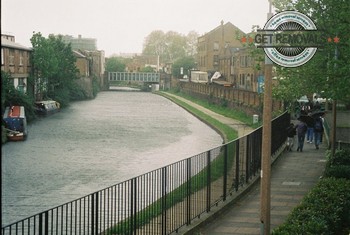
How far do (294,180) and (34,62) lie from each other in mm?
49626

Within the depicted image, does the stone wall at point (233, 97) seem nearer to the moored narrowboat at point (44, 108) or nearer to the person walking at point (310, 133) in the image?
the person walking at point (310, 133)

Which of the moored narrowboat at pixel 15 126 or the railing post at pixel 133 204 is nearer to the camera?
the railing post at pixel 133 204

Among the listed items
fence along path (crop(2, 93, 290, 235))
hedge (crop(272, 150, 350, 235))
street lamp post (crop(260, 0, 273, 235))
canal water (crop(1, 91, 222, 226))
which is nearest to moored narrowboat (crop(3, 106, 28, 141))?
canal water (crop(1, 91, 222, 226))

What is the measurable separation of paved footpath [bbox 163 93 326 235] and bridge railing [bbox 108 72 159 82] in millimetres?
119665

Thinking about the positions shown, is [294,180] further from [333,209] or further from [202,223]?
[333,209]

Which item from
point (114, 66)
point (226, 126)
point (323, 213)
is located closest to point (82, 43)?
point (114, 66)

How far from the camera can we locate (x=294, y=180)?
60.7ft

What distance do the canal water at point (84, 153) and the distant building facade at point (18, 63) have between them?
15.2 feet

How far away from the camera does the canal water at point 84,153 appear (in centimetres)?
2242

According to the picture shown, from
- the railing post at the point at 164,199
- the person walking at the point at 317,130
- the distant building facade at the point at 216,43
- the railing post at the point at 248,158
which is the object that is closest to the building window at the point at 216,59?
the distant building facade at the point at 216,43

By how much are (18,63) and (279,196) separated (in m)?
46.3

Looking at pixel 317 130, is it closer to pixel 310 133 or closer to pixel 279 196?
pixel 310 133

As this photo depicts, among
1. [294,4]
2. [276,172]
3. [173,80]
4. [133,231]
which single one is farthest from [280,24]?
[173,80]

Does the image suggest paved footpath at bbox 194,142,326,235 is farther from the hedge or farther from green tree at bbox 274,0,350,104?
green tree at bbox 274,0,350,104
